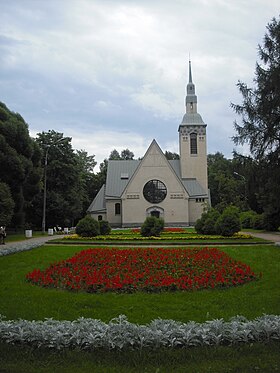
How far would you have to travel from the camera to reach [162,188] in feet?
174

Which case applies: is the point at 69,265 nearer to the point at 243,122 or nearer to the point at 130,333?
the point at 130,333

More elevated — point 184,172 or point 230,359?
point 184,172

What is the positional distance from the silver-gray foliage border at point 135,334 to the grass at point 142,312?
122mm

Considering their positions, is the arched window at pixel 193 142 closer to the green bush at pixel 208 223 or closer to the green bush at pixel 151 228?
the green bush at pixel 208 223

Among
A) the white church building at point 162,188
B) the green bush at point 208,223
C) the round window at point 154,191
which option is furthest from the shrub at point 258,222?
the round window at point 154,191

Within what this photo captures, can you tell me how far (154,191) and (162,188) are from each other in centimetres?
113

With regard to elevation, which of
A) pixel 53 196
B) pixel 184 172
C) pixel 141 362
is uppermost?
pixel 184 172

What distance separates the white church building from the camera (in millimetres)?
52281

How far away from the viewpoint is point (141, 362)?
17.1 feet

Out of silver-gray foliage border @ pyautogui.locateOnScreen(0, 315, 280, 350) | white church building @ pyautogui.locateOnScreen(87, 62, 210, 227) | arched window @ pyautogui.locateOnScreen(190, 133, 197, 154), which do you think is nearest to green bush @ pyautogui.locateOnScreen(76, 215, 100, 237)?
silver-gray foliage border @ pyautogui.locateOnScreen(0, 315, 280, 350)

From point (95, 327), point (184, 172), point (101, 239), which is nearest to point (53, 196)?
point (184, 172)

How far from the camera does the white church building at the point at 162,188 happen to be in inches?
2058

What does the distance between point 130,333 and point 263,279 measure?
6182 millimetres

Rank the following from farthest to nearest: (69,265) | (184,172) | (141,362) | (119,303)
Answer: (184,172) → (69,265) → (119,303) → (141,362)
